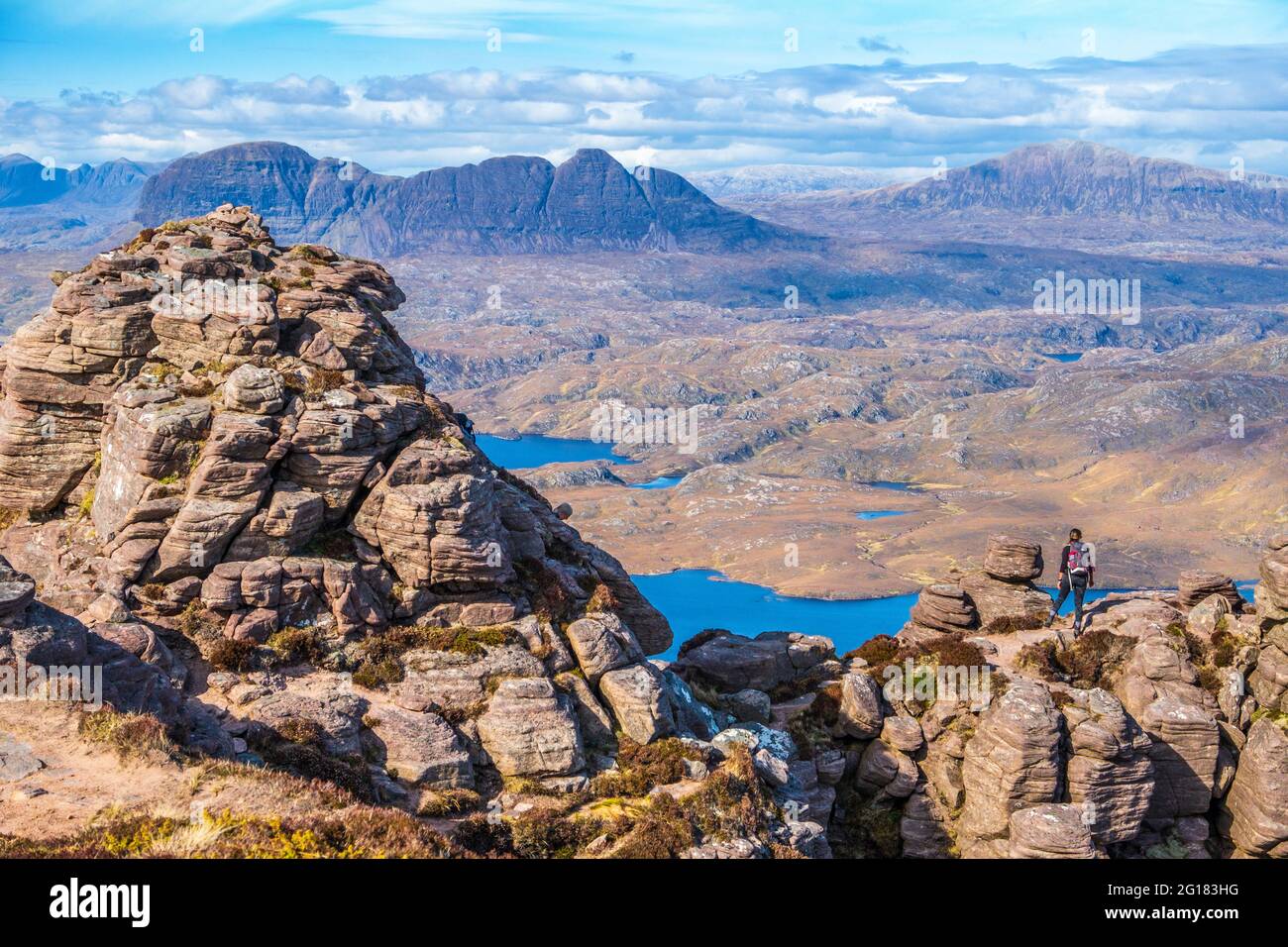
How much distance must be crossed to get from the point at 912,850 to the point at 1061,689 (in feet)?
31.6

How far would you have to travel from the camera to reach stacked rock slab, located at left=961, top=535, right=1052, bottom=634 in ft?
184

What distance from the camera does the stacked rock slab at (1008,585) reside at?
Answer: 56.0 metres

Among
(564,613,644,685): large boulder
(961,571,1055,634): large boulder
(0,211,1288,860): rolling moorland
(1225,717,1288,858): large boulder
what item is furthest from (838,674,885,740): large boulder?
(1225,717,1288,858): large boulder

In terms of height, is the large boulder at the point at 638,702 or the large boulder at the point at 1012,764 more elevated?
the large boulder at the point at 638,702

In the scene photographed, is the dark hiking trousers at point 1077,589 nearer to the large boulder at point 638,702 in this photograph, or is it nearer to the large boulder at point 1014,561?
the large boulder at point 1014,561

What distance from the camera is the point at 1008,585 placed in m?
57.8

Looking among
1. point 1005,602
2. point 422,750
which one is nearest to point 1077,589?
point 1005,602

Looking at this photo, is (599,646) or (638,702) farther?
(599,646)

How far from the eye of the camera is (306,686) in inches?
1425

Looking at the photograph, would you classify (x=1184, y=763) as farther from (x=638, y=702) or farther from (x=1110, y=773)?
(x=638, y=702)

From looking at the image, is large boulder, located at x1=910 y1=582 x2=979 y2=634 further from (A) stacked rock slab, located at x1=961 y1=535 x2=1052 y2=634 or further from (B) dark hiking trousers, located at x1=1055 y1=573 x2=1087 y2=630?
(B) dark hiking trousers, located at x1=1055 y1=573 x2=1087 y2=630

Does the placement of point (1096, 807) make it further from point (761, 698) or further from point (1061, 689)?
point (761, 698)

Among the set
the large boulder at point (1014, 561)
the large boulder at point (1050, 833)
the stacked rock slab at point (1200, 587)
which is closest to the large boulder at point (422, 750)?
the large boulder at point (1050, 833)

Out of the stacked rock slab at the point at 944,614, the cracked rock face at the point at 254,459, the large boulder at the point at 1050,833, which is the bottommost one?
the large boulder at the point at 1050,833
